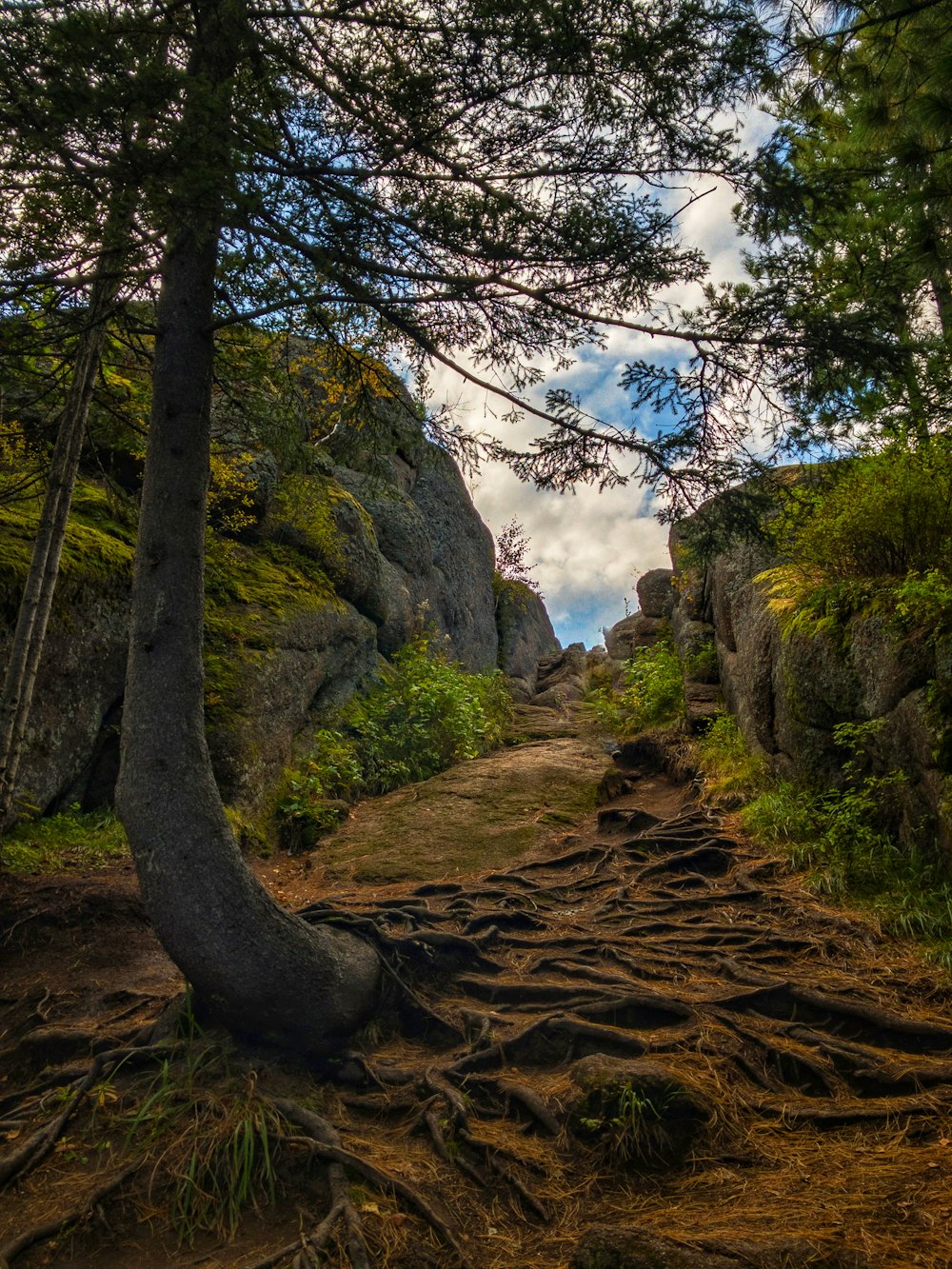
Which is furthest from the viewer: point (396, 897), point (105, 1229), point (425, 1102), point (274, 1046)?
point (396, 897)

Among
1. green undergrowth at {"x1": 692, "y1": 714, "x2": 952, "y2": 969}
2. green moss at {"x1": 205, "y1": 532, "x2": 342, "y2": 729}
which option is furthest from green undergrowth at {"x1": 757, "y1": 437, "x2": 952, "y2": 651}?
green moss at {"x1": 205, "y1": 532, "x2": 342, "y2": 729}

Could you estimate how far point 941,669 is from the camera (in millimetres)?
5270

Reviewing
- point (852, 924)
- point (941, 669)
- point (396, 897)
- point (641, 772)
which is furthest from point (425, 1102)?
point (641, 772)

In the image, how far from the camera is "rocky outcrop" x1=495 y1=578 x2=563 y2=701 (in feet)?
78.8

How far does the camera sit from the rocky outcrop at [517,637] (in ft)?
78.8

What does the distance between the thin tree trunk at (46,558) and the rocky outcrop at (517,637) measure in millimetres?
16961

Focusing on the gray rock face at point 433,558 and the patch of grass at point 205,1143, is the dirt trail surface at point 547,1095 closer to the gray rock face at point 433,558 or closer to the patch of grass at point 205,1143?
the patch of grass at point 205,1143

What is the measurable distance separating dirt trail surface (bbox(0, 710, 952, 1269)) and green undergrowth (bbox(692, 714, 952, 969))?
0.28 metres

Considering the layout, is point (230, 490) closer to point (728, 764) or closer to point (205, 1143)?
point (728, 764)

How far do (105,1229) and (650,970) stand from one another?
342 centimetres

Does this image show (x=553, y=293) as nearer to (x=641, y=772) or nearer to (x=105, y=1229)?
(x=105, y=1229)

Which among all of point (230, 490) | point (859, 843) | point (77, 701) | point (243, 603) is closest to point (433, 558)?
point (243, 603)

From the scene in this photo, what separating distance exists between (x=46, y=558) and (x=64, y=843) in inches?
108

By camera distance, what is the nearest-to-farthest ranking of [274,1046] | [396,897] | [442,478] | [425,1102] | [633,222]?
[425,1102] → [274,1046] → [633,222] → [396,897] → [442,478]
